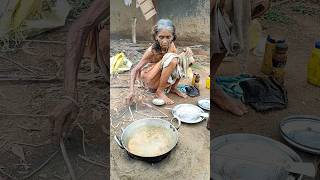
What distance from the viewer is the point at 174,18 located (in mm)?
1724

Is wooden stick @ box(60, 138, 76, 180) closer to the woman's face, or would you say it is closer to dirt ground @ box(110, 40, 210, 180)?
dirt ground @ box(110, 40, 210, 180)

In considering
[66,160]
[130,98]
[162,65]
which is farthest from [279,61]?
[130,98]

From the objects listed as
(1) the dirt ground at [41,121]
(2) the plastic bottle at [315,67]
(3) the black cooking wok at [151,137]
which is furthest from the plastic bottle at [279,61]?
(3) the black cooking wok at [151,137]

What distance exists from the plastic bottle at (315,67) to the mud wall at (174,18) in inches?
93.3

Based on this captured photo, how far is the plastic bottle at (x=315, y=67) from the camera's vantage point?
151 inches

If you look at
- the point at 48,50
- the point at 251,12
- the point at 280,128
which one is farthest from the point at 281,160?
the point at 48,50

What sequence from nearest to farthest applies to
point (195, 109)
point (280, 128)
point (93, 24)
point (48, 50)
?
point (195, 109) → point (93, 24) → point (280, 128) → point (48, 50)

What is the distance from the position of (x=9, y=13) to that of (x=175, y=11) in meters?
3.49

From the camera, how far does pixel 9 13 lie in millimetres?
4711

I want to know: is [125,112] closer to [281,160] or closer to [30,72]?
[281,160]

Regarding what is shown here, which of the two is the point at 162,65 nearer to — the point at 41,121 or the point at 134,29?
the point at 134,29

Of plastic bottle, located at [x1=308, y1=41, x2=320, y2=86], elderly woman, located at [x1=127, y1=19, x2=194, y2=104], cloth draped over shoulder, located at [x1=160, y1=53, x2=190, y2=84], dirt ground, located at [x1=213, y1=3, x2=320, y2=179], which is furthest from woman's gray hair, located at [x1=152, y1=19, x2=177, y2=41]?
plastic bottle, located at [x1=308, y1=41, x2=320, y2=86]

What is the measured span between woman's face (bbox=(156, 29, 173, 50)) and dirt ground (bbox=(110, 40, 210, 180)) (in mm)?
68

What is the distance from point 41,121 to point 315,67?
237cm
